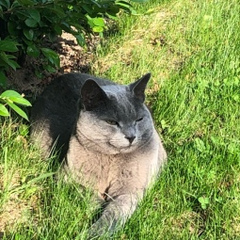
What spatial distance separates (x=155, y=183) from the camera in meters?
3.02

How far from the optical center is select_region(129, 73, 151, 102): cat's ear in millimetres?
2994

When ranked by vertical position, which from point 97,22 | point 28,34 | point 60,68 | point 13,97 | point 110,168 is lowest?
point 60,68

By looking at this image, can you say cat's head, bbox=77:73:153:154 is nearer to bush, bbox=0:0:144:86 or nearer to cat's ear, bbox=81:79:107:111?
cat's ear, bbox=81:79:107:111

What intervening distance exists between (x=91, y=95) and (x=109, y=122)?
0.55 ft

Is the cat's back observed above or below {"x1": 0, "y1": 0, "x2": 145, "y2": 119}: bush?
below

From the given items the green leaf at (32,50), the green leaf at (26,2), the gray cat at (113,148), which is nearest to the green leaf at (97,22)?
the green leaf at (32,50)

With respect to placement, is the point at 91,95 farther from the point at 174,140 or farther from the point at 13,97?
the point at 174,140

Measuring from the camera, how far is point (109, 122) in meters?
2.88

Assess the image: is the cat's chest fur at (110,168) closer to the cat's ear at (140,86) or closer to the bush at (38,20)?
the cat's ear at (140,86)

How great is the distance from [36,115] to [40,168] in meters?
0.58

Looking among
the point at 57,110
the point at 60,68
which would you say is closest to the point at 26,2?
the point at 57,110

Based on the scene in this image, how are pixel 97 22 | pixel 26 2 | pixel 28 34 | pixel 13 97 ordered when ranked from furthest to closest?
pixel 97 22 < pixel 28 34 < pixel 26 2 < pixel 13 97

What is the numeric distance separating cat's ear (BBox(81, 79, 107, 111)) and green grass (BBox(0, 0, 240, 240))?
0.45m

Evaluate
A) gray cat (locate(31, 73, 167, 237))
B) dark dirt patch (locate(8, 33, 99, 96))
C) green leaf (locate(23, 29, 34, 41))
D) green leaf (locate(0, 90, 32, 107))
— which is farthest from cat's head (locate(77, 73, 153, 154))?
dark dirt patch (locate(8, 33, 99, 96))
